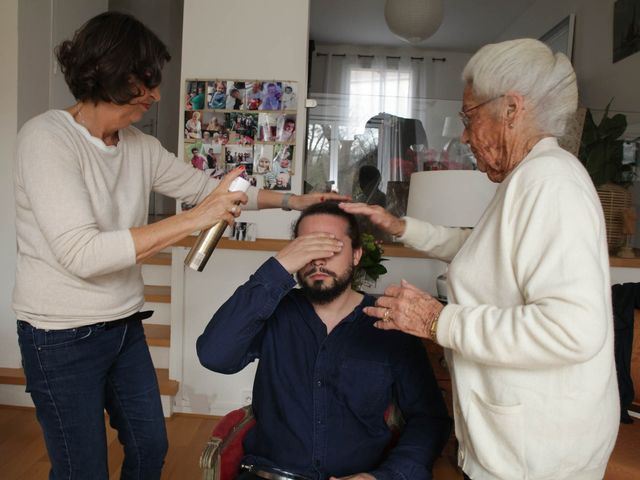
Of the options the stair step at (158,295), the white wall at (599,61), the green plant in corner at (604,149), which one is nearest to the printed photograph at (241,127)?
the stair step at (158,295)

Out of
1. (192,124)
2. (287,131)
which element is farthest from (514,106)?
(192,124)

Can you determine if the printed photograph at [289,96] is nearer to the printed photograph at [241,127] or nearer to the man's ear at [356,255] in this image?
the printed photograph at [241,127]

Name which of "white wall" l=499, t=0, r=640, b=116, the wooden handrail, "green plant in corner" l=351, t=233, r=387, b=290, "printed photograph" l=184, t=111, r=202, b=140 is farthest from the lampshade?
"white wall" l=499, t=0, r=640, b=116

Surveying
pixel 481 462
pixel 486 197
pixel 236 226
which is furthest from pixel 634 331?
pixel 236 226

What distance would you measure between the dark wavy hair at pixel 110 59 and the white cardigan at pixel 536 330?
0.89 m

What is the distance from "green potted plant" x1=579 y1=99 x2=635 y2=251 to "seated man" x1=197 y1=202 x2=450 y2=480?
76.3 inches

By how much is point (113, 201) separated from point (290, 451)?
821mm

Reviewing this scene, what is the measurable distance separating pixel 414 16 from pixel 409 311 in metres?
3.48

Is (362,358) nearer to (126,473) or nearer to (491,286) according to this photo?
(491,286)

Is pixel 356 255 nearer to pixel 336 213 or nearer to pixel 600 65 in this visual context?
pixel 336 213

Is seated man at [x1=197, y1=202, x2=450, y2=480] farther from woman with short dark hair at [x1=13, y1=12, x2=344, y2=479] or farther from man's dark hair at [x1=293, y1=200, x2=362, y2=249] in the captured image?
woman with short dark hair at [x1=13, y1=12, x2=344, y2=479]

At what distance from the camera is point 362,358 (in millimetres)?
1511

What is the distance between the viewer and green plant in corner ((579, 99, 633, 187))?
296 centimetres

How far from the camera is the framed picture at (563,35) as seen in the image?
4656 mm
